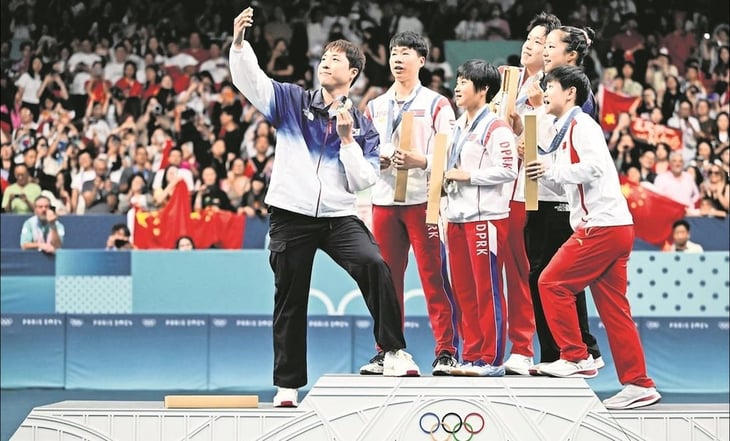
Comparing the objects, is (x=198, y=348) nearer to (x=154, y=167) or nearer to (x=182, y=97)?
(x=154, y=167)

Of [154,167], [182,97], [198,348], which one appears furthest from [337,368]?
[182,97]

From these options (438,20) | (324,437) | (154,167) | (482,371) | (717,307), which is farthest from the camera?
(438,20)

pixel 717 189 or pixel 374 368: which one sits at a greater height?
pixel 717 189

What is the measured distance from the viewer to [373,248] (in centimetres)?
768

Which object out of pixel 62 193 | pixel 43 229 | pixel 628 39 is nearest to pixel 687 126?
pixel 628 39

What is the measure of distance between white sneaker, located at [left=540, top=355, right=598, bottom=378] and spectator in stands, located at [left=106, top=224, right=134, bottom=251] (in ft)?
26.4

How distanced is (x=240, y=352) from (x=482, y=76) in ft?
24.4

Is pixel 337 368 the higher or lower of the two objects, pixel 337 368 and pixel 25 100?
the lower

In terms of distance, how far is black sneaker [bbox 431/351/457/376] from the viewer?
8.08m

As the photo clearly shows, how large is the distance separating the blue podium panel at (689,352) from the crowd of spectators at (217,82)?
1.42 metres

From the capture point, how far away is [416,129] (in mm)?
8422

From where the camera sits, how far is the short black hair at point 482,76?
8.01m

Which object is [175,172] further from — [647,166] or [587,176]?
[587,176]

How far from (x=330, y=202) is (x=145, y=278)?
7332 millimetres
